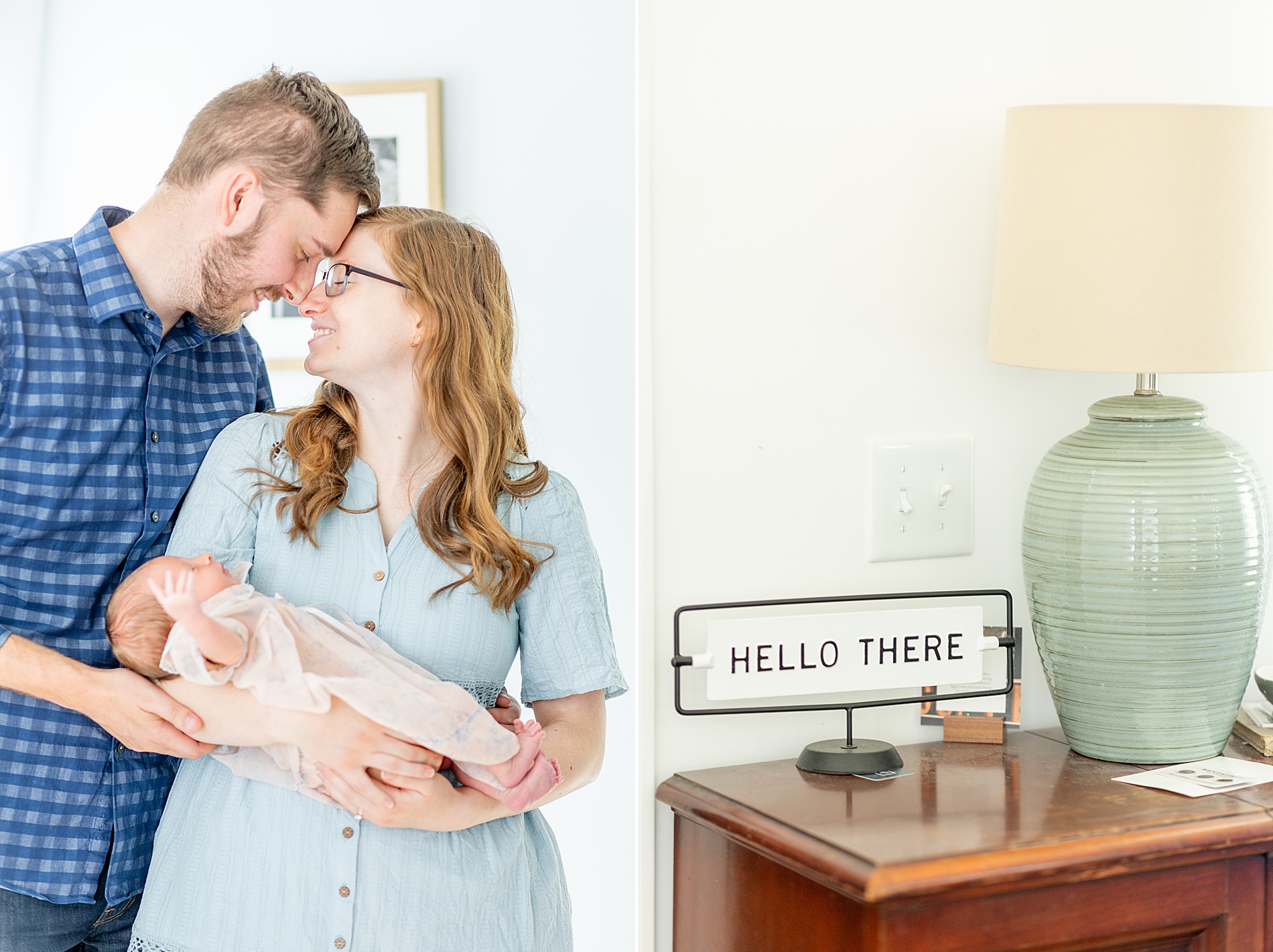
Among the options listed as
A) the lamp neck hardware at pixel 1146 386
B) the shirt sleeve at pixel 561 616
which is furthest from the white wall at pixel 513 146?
the lamp neck hardware at pixel 1146 386

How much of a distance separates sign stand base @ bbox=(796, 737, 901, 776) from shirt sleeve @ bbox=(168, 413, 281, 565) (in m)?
0.70

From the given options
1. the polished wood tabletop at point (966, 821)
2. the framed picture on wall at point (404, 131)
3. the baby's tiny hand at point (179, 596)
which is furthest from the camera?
the framed picture on wall at point (404, 131)

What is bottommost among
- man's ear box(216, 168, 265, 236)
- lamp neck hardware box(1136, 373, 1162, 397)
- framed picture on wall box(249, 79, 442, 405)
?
lamp neck hardware box(1136, 373, 1162, 397)

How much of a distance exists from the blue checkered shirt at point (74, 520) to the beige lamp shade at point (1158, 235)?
3.64 ft

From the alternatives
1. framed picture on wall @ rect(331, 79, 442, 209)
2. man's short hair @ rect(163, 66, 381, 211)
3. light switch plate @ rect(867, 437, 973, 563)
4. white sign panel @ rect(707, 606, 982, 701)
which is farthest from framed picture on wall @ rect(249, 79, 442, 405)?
white sign panel @ rect(707, 606, 982, 701)

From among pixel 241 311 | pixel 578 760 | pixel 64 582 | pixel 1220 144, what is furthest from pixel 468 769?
pixel 1220 144

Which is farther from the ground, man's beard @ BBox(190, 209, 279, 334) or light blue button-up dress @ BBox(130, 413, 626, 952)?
man's beard @ BBox(190, 209, 279, 334)

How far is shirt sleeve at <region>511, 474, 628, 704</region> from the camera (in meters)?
1.31

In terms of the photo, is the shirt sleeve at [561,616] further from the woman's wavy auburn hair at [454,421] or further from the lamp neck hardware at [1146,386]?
the lamp neck hardware at [1146,386]

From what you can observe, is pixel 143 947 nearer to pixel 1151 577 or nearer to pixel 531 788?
pixel 531 788

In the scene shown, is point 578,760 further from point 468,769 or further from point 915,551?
point 915,551

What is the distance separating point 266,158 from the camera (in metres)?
1.41

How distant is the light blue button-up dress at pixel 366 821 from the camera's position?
3.90 feet

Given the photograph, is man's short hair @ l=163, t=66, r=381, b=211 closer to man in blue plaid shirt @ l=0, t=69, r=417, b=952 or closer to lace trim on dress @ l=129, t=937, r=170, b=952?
man in blue plaid shirt @ l=0, t=69, r=417, b=952
